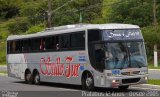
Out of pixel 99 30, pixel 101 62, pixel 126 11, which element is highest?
pixel 126 11

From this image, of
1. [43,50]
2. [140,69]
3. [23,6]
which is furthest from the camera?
[23,6]

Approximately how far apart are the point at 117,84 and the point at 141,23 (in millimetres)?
42270

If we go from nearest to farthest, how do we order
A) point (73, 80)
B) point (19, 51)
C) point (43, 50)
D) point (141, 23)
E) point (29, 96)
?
point (29, 96) → point (73, 80) → point (43, 50) → point (19, 51) → point (141, 23)

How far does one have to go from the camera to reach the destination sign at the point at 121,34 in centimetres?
2109

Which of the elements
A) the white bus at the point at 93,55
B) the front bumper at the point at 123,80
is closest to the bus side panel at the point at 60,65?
the white bus at the point at 93,55

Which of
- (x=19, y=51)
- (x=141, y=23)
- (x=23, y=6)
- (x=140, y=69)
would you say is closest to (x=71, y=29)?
(x=140, y=69)

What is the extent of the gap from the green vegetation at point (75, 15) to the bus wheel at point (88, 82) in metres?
28.6

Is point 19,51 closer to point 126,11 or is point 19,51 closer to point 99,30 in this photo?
point 99,30

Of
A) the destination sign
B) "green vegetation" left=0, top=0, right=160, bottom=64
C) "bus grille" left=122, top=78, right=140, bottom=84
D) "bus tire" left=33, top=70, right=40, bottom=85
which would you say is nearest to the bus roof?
the destination sign

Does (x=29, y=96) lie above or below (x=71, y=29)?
below

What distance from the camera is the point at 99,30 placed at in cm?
2120

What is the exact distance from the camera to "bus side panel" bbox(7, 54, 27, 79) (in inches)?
1155

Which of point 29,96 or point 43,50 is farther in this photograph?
point 43,50

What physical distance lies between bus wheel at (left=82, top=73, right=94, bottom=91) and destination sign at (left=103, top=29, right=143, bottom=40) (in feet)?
6.83
